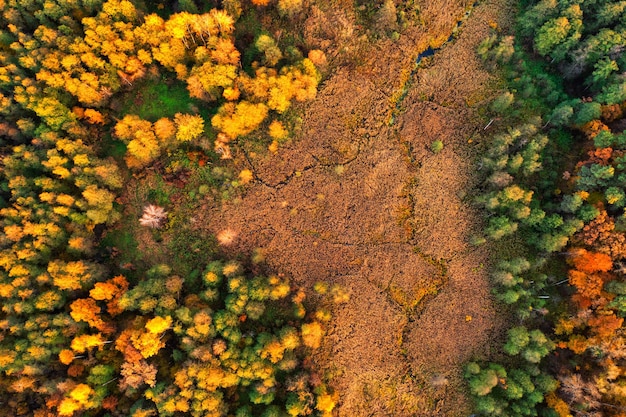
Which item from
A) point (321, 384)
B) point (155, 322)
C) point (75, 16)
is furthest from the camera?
point (75, 16)

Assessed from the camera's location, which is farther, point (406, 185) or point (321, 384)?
point (406, 185)

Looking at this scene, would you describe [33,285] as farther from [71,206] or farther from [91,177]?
[91,177]

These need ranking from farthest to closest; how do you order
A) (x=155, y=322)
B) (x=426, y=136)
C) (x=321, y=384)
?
(x=426, y=136) < (x=321, y=384) < (x=155, y=322)

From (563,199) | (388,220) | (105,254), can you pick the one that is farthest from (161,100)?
(563,199)

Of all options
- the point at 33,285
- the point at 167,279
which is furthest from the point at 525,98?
the point at 33,285

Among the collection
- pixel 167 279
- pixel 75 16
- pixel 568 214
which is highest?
pixel 75 16

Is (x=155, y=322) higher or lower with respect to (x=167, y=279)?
lower

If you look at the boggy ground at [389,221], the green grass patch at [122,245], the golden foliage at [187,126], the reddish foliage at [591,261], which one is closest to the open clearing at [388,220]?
the boggy ground at [389,221]

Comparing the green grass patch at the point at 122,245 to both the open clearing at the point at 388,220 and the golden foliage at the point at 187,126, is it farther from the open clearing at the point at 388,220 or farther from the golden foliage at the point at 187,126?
the golden foliage at the point at 187,126
